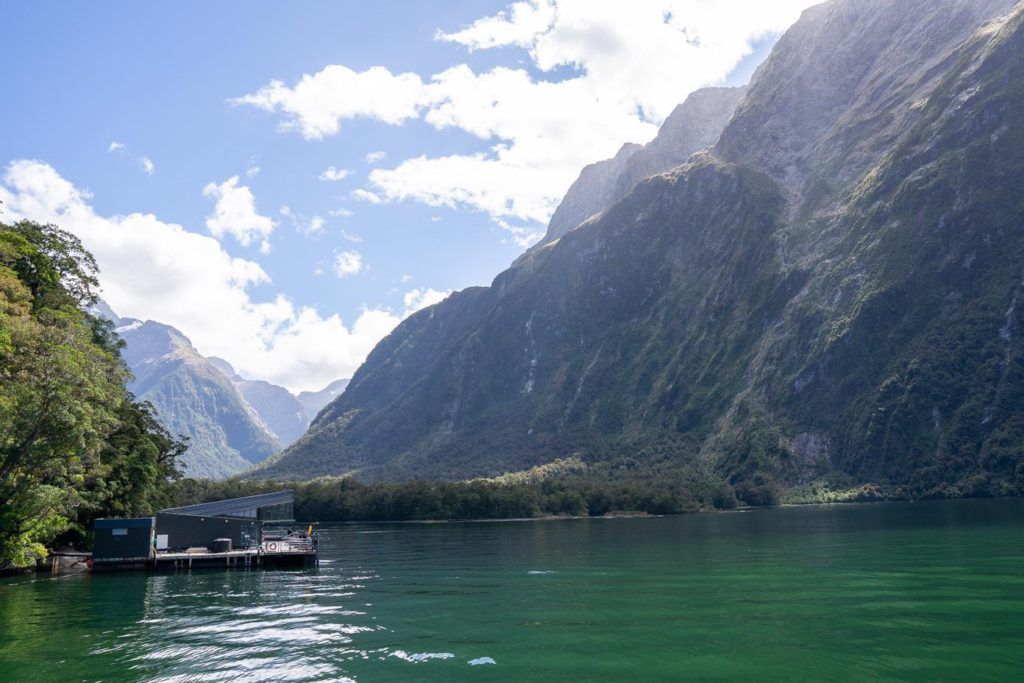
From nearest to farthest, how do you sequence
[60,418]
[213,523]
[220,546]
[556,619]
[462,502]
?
[556,619] → [60,418] → [220,546] → [213,523] → [462,502]

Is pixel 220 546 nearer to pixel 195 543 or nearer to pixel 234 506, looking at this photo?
pixel 195 543

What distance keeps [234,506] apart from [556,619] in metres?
68.2

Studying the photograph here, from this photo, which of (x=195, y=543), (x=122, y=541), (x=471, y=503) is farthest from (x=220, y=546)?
(x=471, y=503)

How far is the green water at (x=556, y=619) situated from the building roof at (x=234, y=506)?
16783 mm

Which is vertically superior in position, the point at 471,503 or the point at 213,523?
the point at 213,523

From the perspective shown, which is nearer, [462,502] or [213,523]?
[213,523]

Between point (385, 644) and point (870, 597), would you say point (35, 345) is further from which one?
point (870, 597)

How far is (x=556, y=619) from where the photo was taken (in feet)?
135

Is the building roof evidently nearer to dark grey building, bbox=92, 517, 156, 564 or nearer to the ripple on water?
dark grey building, bbox=92, 517, 156, 564

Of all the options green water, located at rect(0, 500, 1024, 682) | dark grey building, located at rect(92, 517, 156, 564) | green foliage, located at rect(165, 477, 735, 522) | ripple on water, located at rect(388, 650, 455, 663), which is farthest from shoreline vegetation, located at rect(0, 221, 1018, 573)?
green foliage, located at rect(165, 477, 735, 522)

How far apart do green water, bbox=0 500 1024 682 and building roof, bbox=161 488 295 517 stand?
1678cm

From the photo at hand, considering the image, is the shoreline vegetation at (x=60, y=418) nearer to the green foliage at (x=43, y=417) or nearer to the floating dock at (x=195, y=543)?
the green foliage at (x=43, y=417)

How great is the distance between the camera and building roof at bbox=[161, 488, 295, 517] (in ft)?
291

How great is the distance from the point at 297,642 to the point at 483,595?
1794cm
